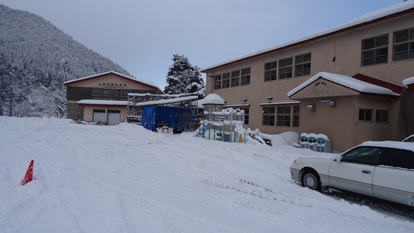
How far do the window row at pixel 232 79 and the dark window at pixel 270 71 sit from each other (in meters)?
2.07

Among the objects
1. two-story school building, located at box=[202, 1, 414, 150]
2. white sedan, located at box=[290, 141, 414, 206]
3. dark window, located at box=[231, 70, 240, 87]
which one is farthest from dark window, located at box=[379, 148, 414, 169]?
dark window, located at box=[231, 70, 240, 87]

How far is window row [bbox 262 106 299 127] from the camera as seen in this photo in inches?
683

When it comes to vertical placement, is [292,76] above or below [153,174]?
above

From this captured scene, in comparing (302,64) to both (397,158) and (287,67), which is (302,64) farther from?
(397,158)

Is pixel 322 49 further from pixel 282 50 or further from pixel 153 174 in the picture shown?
pixel 153 174

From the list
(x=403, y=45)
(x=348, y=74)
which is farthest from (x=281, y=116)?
(x=403, y=45)

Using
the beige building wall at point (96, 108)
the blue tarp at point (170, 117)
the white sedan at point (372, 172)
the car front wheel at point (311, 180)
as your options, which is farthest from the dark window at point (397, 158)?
the beige building wall at point (96, 108)

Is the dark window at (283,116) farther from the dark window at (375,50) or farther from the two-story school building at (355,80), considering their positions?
the dark window at (375,50)

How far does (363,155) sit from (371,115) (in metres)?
8.06

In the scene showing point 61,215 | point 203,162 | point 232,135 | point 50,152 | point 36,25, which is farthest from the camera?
point 36,25

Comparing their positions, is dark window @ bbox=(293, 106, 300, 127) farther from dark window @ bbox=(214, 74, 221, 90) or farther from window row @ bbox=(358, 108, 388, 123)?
dark window @ bbox=(214, 74, 221, 90)

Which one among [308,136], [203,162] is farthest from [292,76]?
[203,162]

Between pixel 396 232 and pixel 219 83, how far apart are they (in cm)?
2203

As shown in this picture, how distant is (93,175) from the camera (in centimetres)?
693
